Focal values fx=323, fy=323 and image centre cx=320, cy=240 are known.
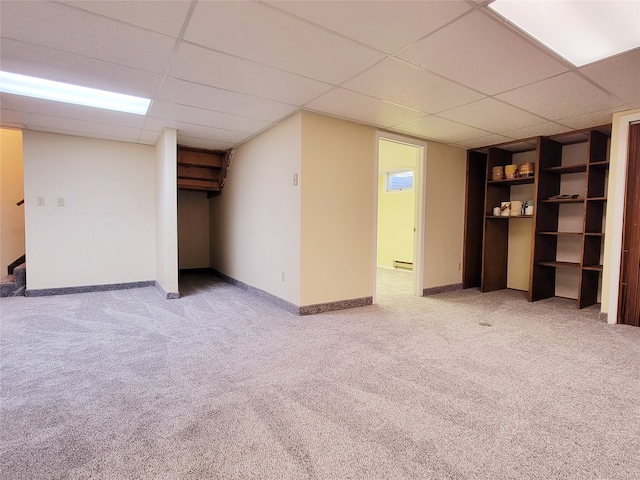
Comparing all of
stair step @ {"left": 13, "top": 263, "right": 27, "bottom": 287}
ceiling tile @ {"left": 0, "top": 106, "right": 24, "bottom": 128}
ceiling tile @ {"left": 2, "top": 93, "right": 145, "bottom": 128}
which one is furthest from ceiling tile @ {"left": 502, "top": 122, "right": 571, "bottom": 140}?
stair step @ {"left": 13, "top": 263, "right": 27, "bottom": 287}

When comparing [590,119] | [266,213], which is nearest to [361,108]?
[266,213]

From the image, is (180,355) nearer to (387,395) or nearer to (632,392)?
(387,395)

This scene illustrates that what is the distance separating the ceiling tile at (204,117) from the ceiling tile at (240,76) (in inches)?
29.6

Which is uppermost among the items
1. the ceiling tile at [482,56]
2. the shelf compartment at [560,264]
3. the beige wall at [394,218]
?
the ceiling tile at [482,56]

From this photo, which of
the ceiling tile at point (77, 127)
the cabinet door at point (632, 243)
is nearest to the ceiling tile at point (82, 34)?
the ceiling tile at point (77, 127)

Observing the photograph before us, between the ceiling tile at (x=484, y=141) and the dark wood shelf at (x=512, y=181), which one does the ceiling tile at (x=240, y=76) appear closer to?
the ceiling tile at (x=484, y=141)

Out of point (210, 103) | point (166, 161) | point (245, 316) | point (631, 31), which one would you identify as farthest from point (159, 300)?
point (631, 31)

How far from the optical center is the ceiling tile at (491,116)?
322 centimetres

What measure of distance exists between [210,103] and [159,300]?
2569mm

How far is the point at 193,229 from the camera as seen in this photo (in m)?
6.59

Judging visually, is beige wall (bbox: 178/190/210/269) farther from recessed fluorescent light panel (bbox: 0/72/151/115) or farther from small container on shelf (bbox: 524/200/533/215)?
small container on shelf (bbox: 524/200/533/215)

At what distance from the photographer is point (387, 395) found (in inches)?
75.8

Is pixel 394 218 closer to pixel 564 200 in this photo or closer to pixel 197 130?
pixel 564 200

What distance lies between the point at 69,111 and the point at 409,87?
11.7 feet
